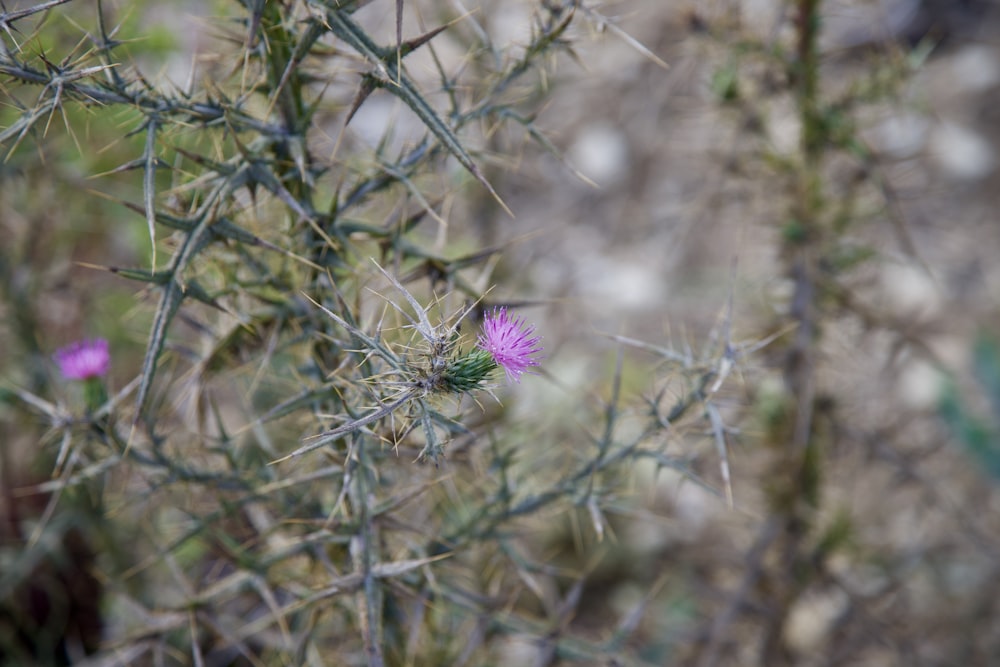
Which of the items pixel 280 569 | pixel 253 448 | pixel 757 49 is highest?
pixel 757 49

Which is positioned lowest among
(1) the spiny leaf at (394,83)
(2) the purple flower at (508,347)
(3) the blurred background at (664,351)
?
(3) the blurred background at (664,351)

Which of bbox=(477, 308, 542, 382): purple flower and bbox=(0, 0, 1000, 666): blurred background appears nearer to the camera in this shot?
bbox=(477, 308, 542, 382): purple flower

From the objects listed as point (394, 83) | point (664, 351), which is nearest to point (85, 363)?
point (394, 83)

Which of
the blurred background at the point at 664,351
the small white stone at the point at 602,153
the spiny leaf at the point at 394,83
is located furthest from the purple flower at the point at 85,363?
the small white stone at the point at 602,153

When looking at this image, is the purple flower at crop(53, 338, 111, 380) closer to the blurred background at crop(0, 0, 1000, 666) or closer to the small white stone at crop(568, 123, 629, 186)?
the blurred background at crop(0, 0, 1000, 666)

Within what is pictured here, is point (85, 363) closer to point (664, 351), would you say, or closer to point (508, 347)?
point (508, 347)

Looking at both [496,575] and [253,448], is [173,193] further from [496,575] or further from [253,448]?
[253,448]

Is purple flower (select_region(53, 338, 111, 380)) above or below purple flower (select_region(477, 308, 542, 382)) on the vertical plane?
below

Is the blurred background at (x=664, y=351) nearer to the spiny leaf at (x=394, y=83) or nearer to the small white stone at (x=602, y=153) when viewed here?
the spiny leaf at (x=394, y=83)

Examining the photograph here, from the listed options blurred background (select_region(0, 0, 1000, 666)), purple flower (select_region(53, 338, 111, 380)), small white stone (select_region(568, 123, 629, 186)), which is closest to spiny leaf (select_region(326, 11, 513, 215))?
blurred background (select_region(0, 0, 1000, 666))

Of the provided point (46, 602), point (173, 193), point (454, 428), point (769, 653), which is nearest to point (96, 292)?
point (46, 602)

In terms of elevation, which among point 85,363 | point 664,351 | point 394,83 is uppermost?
point 394,83
